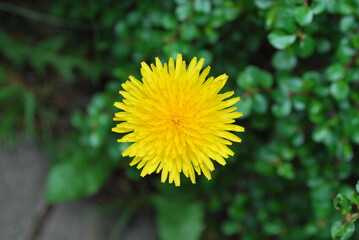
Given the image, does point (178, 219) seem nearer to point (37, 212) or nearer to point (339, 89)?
point (37, 212)

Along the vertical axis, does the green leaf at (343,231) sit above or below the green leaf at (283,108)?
below

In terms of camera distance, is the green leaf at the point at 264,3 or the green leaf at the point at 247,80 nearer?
the green leaf at the point at 264,3

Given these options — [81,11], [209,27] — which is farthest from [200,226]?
[81,11]

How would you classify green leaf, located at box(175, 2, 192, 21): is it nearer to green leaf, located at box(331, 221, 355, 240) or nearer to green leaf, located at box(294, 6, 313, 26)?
green leaf, located at box(294, 6, 313, 26)

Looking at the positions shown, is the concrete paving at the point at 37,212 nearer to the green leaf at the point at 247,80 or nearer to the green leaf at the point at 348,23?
the green leaf at the point at 247,80

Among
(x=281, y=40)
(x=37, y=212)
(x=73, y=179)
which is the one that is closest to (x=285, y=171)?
(x=281, y=40)

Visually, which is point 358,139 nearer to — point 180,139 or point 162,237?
point 180,139

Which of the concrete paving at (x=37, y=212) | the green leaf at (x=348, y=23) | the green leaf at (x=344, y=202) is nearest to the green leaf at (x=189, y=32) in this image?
the green leaf at (x=348, y=23)

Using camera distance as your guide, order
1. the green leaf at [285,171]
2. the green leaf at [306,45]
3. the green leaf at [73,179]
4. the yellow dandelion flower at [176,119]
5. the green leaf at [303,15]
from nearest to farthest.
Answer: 1. the yellow dandelion flower at [176,119]
2. the green leaf at [303,15]
3. the green leaf at [306,45]
4. the green leaf at [285,171]
5. the green leaf at [73,179]

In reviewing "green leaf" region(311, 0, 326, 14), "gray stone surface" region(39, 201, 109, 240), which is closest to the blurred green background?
"green leaf" region(311, 0, 326, 14)
